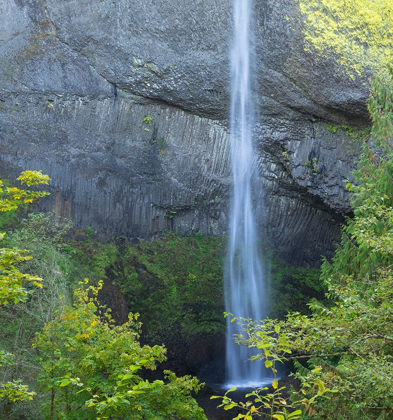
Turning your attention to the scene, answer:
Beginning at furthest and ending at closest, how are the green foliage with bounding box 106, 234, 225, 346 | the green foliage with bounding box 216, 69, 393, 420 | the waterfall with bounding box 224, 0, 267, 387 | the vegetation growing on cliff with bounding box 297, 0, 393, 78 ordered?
the green foliage with bounding box 106, 234, 225, 346 < the waterfall with bounding box 224, 0, 267, 387 < the vegetation growing on cliff with bounding box 297, 0, 393, 78 < the green foliage with bounding box 216, 69, 393, 420

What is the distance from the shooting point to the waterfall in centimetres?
1764

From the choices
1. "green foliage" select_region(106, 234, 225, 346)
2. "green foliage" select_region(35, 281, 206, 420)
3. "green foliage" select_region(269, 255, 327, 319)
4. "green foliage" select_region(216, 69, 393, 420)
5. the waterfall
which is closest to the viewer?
"green foliage" select_region(216, 69, 393, 420)

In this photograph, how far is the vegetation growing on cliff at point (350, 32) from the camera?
1667cm

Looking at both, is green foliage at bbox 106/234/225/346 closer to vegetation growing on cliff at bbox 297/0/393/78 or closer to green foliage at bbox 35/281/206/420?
vegetation growing on cliff at bbox 297/0/393/78

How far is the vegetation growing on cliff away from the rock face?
40cm

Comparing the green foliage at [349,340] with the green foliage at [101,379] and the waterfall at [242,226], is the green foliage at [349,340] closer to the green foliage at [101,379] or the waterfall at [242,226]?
the green foliage at [101,379]

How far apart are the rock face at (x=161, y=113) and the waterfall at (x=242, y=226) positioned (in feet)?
1.13

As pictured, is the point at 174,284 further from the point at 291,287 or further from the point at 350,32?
the point at 350,32

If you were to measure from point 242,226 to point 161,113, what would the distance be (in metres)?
5.58

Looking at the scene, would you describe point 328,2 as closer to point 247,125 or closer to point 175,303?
point 247,125

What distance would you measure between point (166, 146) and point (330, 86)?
6.25 m

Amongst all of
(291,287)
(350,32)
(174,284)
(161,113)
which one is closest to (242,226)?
(291,287)

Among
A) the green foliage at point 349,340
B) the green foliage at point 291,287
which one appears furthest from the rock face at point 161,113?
the green foliage at point 349,340

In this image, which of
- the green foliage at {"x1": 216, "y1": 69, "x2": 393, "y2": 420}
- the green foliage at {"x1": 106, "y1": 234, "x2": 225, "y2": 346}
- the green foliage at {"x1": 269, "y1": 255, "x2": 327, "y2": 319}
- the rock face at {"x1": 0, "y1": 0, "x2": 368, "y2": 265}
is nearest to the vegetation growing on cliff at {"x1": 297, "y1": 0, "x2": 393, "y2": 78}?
the rock face at {"x1": 0, "y1": 0, "x2": 368, "y2": 265}
